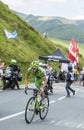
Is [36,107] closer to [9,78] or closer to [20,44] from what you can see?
[9,78]

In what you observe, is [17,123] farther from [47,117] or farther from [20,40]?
[20,40]

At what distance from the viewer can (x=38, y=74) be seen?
14.8m

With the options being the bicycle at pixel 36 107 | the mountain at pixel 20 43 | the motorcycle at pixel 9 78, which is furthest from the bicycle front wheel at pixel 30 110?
the mountain at pixel 20 43

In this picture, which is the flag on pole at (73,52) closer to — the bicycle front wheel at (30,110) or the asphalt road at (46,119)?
the asphalt road at (46,119)

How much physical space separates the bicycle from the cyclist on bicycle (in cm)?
28

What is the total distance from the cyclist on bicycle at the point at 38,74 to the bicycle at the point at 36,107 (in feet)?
0.91

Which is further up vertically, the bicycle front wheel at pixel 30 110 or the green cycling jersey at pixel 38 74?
the green cycling jersey at pixel 38 74

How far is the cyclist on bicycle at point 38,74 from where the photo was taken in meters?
14.2

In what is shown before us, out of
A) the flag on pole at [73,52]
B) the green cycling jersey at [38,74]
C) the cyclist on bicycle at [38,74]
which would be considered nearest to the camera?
the cyclist on bicycle at [38,74]

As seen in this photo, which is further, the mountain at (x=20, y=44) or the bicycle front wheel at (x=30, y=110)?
the mountain at (x=20, y=44)

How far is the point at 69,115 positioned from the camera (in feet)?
55.9

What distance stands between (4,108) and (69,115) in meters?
2.77

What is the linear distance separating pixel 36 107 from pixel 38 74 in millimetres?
1126

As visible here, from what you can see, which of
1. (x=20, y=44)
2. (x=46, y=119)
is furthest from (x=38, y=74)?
(x=20, y=44)
